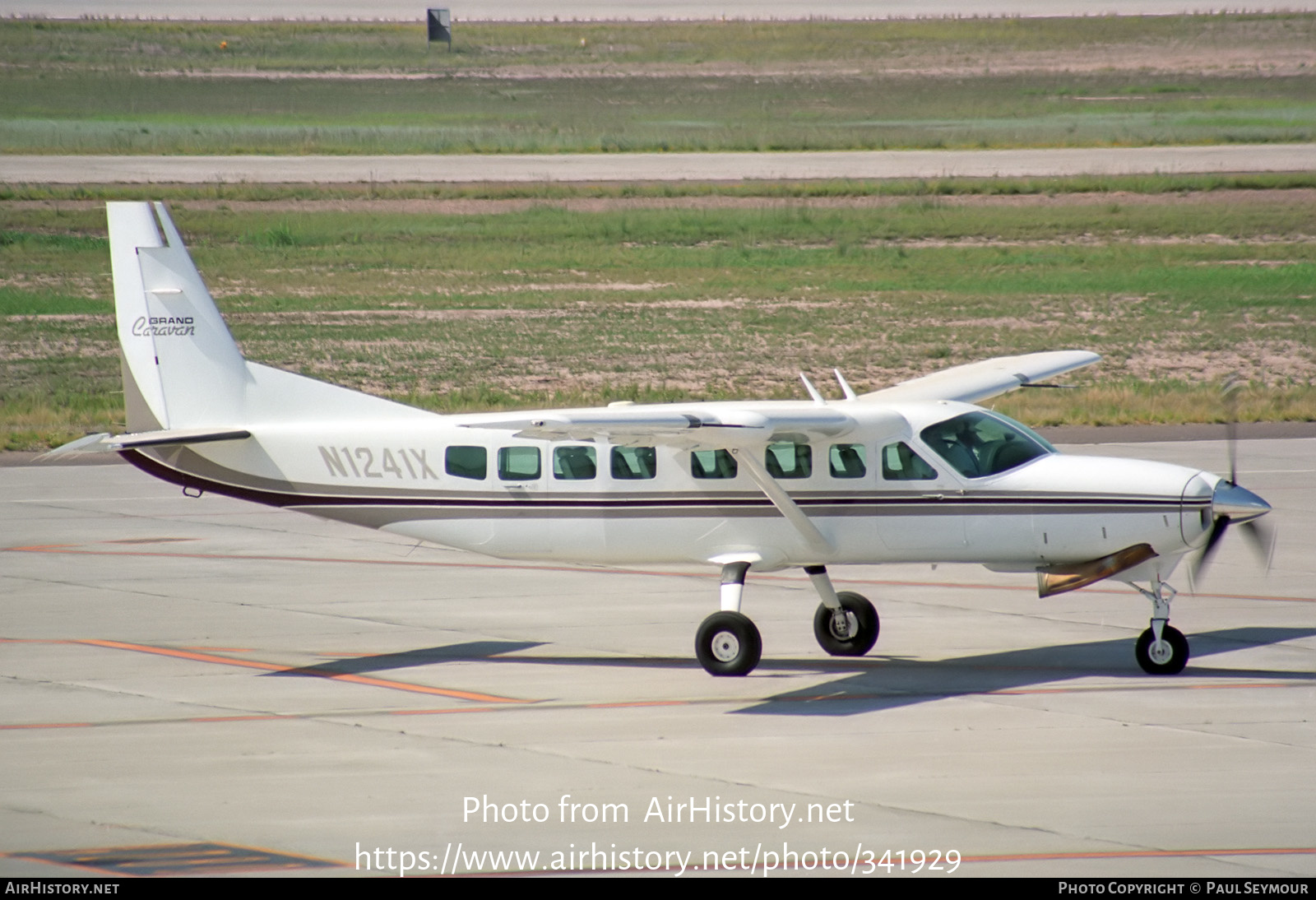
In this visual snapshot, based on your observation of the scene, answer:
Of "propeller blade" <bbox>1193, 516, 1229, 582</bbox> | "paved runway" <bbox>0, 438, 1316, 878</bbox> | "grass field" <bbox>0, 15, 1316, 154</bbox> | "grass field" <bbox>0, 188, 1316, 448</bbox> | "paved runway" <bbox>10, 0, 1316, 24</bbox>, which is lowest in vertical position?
"paved runway" <bbox>0, 438, 1316, 878</bbox>

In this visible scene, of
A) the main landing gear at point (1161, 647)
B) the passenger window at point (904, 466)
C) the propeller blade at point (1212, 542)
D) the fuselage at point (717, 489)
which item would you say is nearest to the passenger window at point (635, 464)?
the fuselage at point (717, 489)

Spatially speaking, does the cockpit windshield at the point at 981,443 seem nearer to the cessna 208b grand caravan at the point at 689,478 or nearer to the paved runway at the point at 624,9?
the cessna 208b grand caravan at the point at 689,478

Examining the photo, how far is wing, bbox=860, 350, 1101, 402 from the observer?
1670 cm

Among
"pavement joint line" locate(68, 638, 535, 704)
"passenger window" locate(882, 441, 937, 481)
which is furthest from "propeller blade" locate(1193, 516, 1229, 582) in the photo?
"pavement joint line" locate(68, 638, 535, 704)

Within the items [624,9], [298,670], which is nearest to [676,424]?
[298,670]

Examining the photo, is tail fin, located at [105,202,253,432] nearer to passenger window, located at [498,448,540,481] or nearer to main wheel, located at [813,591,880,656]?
passenger window, located at [498,448,540,481]

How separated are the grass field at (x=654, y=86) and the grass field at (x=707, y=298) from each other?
54.5ft

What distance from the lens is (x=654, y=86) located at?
88625mm

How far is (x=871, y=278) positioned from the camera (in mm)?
46656

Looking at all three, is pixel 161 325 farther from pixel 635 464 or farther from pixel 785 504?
pixel 785 504

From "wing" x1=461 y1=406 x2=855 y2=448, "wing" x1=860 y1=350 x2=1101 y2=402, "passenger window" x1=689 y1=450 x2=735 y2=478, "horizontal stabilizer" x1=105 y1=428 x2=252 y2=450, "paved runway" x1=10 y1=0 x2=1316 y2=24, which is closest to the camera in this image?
"wing" x1=461 y1=406 x2=855 y2=448

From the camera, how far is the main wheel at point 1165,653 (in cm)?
1451

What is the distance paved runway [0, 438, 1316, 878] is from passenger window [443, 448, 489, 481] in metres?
1.77

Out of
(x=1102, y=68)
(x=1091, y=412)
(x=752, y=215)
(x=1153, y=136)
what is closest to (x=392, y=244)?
(x=752, y=215)
